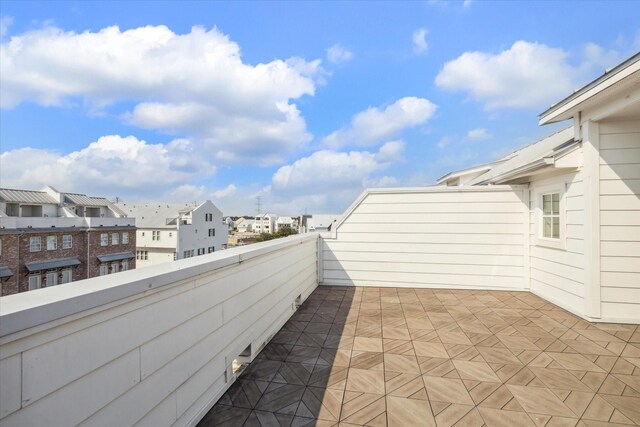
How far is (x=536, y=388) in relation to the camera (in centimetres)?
230

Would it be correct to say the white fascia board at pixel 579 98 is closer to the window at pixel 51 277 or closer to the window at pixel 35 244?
the window at pixel 35 244

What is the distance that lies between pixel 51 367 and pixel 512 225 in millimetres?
6205

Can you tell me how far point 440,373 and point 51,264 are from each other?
24.2 metres

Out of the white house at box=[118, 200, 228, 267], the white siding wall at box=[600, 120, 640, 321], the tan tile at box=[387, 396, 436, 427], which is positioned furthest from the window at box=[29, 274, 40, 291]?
the white siding wall at box=[600, 120, 640, 321]

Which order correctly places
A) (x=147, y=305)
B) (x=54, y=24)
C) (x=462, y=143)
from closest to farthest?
1. (x=147, y=305)
2. (x=54, y=24)
3. (x=462, y=143)

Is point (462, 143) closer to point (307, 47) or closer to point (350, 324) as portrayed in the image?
point (307, 47)

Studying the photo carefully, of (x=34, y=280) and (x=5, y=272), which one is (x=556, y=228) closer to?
(x=5, y=272)

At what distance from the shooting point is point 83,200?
2258 cm

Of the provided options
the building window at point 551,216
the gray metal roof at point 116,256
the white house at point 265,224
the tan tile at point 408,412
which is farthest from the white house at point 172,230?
the white house at point 265,224

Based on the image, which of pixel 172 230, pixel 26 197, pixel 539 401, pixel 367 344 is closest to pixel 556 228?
pixel 539 401

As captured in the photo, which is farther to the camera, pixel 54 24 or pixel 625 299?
pixel 54 24

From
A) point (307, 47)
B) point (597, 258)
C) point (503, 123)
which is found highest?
point (307, 47)

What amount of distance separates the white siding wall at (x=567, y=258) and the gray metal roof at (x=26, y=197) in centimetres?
2579

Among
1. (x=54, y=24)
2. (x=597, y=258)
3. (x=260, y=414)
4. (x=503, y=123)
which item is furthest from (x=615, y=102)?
(x=54, y=24)
